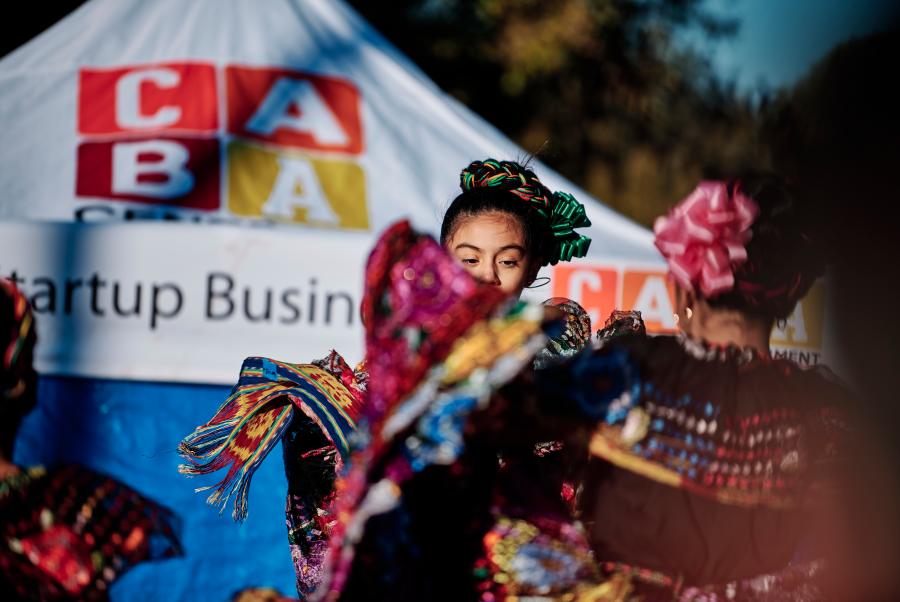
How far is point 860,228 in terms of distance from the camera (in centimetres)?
240

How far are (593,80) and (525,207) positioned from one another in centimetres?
844

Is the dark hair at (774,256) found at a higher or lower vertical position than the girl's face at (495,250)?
lower

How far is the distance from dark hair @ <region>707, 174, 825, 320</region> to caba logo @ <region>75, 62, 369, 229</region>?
316 centimetres

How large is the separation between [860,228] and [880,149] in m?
0.26

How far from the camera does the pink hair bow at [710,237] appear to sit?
2070 mm

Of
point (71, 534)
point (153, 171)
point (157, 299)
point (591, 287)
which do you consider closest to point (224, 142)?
point (153, 171)

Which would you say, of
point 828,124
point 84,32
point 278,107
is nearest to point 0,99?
point 84,32

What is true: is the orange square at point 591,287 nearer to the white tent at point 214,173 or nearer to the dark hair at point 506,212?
the white tent at point 214,173

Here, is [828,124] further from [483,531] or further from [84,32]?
[84,32]

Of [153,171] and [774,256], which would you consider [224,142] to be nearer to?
[153,171]

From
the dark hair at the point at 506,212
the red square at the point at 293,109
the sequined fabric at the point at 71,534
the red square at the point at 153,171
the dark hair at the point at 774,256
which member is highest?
the red square at the point at 293,109

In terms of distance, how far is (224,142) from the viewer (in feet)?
16.7

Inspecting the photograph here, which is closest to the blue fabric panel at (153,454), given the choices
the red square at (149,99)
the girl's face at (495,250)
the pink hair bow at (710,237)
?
the red square at (149,99)

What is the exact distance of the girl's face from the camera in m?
2.91
